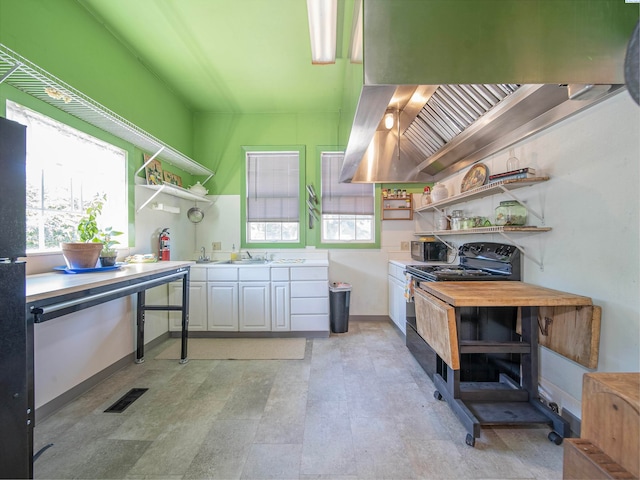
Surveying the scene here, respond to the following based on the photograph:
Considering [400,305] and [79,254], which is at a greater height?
[79,254]

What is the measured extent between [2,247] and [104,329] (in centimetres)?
167

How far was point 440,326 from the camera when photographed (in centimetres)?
158

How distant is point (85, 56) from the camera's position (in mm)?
2068

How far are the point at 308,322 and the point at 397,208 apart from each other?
2.07 metres

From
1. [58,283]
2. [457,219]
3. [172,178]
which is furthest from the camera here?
[172,178]

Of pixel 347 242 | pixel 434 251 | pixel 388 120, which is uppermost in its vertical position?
pixel 388 120

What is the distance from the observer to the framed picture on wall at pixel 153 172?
273 centimetres

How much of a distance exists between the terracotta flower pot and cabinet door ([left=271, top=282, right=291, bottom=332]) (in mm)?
1736

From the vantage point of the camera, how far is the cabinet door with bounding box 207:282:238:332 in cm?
311

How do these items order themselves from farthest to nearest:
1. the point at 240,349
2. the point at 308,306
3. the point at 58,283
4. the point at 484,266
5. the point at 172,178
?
the point at 172,178 < the point at 308,306 < the point at 240,349 < the point at 484,266 < the point at 58,283

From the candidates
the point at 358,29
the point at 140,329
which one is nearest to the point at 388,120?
the point at 358,29

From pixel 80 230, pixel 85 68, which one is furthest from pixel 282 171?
pixel 80 230

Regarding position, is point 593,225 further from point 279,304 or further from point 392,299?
point 279,304

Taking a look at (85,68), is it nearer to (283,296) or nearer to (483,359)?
(283,296)
